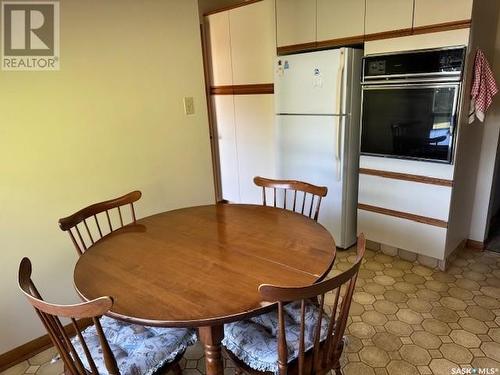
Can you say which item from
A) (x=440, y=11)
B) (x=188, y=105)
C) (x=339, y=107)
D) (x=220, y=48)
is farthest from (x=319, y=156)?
(x=220, y=48)

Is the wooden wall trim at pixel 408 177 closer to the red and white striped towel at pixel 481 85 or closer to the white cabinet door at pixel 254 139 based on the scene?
the red and white striped towel at pixel 481 85

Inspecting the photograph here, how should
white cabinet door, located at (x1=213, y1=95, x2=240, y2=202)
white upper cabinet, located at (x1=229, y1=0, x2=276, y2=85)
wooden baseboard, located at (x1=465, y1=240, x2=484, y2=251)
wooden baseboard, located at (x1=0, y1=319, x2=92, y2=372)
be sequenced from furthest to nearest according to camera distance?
white cabinet door, located at (x1=213, y1=95, x2=240, y2=202) → white upper cabinet, located at (x1=229, y1=0, x2=276, y2=85) → wooden baseboard, located at (x1=465, y1=240, x2=484, y2=251) → wooden baseboard, located at (x1=0, y1=319, x2=92, y2=372)

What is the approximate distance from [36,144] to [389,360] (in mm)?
2205

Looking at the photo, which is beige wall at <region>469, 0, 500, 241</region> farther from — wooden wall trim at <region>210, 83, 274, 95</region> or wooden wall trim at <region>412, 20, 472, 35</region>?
wooden wall trim at <region>210, 83, 274, 95</region>

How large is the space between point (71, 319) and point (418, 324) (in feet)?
6.31

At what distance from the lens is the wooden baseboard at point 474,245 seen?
9.62ft

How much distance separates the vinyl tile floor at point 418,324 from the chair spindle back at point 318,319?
2.12 feet

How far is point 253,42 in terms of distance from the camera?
3367 mm

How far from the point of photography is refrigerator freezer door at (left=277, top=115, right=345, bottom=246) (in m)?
2.83

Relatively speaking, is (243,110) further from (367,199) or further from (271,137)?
(367,199)

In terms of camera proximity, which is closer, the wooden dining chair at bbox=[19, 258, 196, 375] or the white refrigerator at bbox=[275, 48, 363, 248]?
the wooden dining chair at bbox=[19, 258, 196, 375]

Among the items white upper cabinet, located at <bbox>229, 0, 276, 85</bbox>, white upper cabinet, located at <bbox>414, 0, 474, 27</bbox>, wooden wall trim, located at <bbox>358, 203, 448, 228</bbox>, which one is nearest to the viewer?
white upper cabinet, located at <bbox>414, 0, 474, 27</bbox>

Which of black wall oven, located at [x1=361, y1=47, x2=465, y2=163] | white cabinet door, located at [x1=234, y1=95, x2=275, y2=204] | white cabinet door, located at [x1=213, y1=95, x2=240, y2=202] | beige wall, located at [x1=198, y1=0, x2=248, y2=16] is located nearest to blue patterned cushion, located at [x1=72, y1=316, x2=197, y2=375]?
black wall oven, located at [x1=361, y1=47, x2=465, y2=163]

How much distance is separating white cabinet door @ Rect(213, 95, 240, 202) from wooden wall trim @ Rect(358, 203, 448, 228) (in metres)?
1.64
